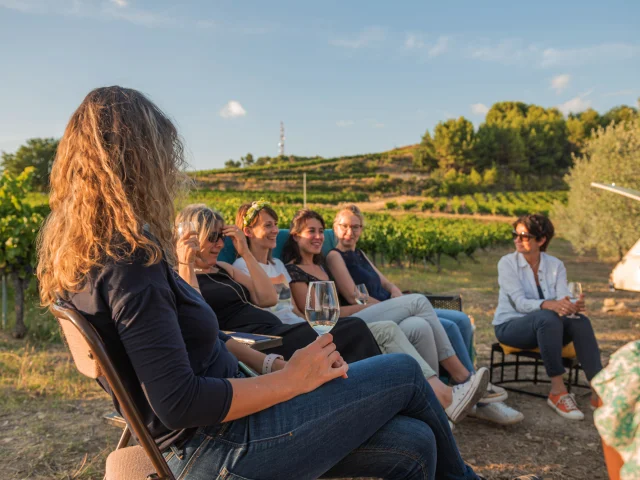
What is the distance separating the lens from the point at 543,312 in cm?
391

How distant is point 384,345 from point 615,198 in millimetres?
12110

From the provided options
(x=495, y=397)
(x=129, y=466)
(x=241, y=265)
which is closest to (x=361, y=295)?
(x=241, y=265)

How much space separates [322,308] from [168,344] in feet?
2.41

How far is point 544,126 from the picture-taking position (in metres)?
73.3

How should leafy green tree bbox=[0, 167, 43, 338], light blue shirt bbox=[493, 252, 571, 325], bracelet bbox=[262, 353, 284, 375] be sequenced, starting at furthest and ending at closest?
1. leafy green tree bbox=[0, 167, 43, 338]
2. light blue shirt bbox=[493, 252, 571, 325]
3. bracelet bbox=[262, 353, 284, 375]

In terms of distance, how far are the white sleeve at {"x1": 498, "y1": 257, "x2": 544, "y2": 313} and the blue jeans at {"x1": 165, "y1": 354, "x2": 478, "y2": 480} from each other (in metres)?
2.58

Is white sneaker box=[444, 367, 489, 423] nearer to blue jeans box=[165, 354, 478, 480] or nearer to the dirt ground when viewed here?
→ the dirt ground

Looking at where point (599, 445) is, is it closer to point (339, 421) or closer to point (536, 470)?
point (536, 470)

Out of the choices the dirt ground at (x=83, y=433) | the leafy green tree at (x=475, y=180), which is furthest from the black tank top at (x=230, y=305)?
the leafy green tree at (x=475, y=180)

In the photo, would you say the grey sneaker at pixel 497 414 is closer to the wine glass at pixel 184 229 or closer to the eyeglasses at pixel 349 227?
the eyeglasses at pixel 349 227

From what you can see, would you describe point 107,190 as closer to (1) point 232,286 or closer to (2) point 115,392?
(2) point 115,392

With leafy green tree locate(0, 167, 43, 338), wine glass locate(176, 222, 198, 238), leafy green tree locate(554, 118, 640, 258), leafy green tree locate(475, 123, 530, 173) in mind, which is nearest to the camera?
wine glass locate(176, 222, 198, 238)

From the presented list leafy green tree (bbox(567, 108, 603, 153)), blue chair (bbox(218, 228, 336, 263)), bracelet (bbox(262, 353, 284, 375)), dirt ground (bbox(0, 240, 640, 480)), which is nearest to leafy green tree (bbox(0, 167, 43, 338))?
dirt ground (bbox(0, 240, 640, 480))

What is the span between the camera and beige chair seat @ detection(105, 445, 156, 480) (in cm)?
143
